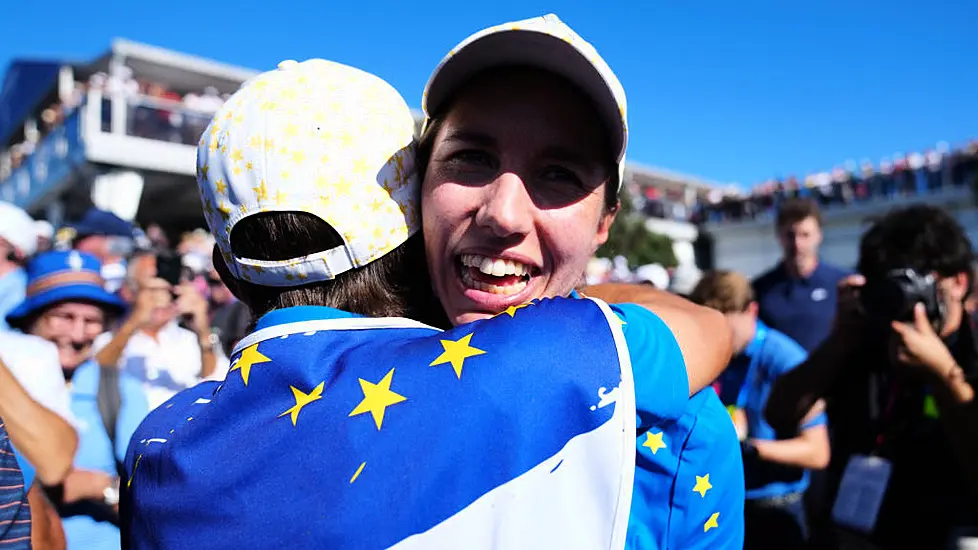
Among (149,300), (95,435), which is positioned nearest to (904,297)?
(95,435)

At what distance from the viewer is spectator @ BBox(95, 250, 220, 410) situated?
11.9 ft

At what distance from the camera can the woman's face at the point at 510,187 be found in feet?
4.47

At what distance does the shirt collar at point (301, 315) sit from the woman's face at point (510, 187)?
10.9 inches

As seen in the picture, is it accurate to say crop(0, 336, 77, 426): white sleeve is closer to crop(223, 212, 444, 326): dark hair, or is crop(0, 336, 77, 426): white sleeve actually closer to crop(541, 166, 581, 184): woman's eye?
crop(223, 212, 444, 326): dark hair

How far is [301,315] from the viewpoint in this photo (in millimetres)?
1194

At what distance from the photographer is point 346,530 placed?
0.96 meters

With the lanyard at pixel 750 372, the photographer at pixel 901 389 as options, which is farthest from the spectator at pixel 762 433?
the photographer at pixel 901 389

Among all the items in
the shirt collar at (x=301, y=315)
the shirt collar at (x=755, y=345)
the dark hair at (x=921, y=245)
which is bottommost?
the shirt collar at (x=755, y=345)

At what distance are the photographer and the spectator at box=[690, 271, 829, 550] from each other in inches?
11.9

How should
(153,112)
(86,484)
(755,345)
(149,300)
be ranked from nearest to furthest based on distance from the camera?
1. (86,484)
2. (755,345)
3. (149,300)
4. (153,112)

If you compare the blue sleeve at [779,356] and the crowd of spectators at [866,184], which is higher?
the crowd of spectators at [866,184]

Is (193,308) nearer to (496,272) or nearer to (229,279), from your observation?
(229,279)

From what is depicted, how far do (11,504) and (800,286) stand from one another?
15.9 feet

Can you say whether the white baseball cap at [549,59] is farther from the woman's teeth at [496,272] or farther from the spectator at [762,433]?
the spectator at [762,433]
